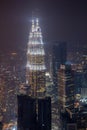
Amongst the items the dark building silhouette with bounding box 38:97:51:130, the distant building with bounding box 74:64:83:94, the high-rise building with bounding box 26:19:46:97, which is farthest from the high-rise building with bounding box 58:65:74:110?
the dark building silhouette with bounding box 38:97:51:130

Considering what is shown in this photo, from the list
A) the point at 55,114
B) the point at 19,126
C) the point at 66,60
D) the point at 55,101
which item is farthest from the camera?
the point at 66,60

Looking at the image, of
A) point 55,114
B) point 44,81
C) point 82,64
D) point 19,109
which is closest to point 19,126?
point 19,109

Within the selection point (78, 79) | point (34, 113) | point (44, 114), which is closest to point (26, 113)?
point (34, 113)

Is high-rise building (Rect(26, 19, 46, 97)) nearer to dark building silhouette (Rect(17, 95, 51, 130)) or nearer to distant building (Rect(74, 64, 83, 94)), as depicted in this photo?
distant building (Rect(74, 64, 83, 94))

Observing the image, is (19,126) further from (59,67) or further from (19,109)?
(59,67)

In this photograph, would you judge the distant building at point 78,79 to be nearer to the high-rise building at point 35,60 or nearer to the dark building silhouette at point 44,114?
the high-rise building at point 35,60

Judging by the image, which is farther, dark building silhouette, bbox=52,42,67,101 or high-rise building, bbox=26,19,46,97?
dark building silhouette, bbox=52,42,67,101
